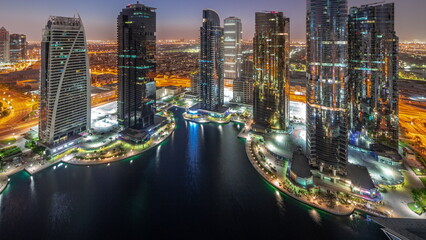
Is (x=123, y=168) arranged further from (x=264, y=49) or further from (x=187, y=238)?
(x=264, y=49)

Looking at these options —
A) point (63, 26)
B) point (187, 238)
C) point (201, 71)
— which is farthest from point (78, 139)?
point (201, 71)

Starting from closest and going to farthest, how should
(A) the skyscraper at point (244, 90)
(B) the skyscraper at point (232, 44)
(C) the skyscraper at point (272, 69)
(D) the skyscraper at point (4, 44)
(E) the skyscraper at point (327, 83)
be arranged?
(E) the skyscraper at point (327, 83) → (C) the skyscraper at point (272, 69) → (A) the skyscraper at point (244, 90) → (B) the skyscraper at point (232, 44) → (D) the skyscraper at point (4, 44)

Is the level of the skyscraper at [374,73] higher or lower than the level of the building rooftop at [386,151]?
higher

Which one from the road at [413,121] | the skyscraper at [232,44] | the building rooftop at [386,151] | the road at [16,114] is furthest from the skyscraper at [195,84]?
the road at [413,121]

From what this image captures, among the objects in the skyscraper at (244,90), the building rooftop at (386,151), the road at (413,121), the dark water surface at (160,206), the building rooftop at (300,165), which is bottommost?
the dark water surface at (160,206)

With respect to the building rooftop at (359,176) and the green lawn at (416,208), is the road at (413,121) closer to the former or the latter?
the building rooftop at (359,176)

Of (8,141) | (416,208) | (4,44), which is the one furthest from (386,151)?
(4,44)

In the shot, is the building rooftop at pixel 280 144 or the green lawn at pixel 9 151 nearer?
the green lawn at pixel 9 151
